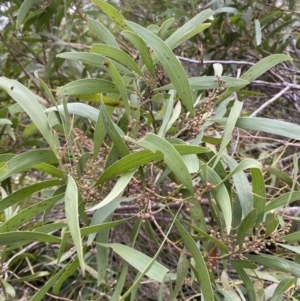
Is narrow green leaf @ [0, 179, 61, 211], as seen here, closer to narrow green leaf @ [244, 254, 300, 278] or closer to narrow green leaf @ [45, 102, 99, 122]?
narrow green leaf @ [45, 102, 99, 122]

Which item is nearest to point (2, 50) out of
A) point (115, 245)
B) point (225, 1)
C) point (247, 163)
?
point (225, 1)

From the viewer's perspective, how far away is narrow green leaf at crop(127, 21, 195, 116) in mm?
640

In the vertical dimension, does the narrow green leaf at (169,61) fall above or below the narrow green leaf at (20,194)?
above

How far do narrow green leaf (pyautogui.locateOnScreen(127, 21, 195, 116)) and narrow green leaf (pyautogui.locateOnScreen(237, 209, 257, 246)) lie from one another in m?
0.18

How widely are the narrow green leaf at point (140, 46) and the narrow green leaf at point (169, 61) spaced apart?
0.06 feet

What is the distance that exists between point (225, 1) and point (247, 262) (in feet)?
3.18

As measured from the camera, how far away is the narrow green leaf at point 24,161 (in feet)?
1.95

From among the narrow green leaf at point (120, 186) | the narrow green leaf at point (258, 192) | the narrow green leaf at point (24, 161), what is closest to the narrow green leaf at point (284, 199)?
the narrow green leaf at point (258, 192)

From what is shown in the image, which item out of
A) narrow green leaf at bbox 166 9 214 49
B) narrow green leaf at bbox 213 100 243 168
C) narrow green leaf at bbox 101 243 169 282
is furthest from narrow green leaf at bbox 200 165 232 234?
narrow green leaf at bbox 166 9 214 49

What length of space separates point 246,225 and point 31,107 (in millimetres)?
359

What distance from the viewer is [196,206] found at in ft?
2.31

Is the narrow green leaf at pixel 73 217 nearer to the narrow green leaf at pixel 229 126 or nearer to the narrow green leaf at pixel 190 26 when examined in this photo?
the narrow green leaf at pixel 229 126

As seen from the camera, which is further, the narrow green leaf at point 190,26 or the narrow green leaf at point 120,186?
the narrow green leaf at point 190,26

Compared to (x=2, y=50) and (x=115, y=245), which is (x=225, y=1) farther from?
(x=115, y=245)
